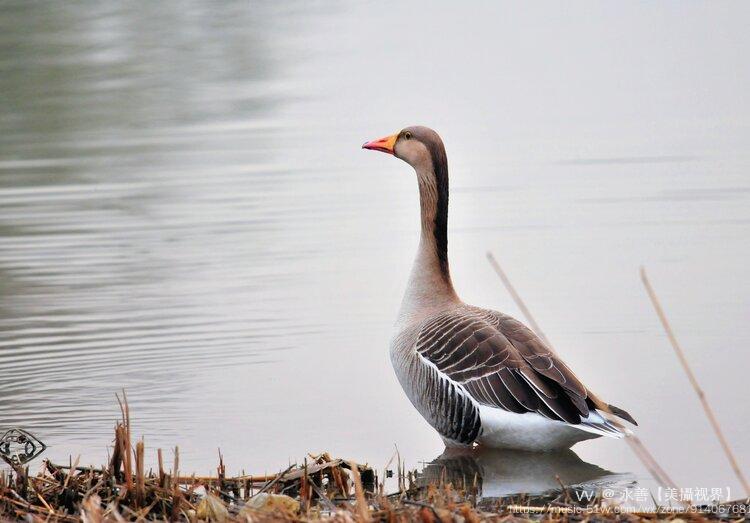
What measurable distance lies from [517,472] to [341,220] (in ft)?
19.9

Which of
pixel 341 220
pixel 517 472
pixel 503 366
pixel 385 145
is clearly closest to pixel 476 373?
pixel 503 366

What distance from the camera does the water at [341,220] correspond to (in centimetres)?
831

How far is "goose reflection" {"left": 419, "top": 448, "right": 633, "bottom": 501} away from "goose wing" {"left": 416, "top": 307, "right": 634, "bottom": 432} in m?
0.29

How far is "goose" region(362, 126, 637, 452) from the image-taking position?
7.10m

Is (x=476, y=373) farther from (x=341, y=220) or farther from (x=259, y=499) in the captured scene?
(x=341, y=220)

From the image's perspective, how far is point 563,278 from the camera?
423 inches

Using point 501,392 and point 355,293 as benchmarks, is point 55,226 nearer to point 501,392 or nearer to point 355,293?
point 355,293

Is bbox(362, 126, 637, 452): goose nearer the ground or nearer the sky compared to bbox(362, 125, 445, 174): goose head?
nearer the ground

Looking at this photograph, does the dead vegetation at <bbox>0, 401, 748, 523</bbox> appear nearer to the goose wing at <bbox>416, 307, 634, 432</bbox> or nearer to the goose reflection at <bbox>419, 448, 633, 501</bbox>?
the goose reflection at <bbox>419, 448, 633, 501</bbox>

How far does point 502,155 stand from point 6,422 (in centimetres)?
790

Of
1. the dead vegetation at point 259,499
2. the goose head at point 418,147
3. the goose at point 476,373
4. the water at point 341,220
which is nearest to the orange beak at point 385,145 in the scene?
the goose head at point 418,147

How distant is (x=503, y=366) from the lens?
7.38m

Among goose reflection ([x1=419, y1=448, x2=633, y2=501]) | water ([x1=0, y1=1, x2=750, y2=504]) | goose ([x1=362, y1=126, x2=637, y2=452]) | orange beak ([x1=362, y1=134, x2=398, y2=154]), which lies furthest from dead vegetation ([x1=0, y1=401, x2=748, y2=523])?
orange beak ([x1=362, y1=134, x2=398, y2=154])

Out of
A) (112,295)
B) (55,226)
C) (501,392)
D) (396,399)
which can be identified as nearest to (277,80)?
(55,226)
